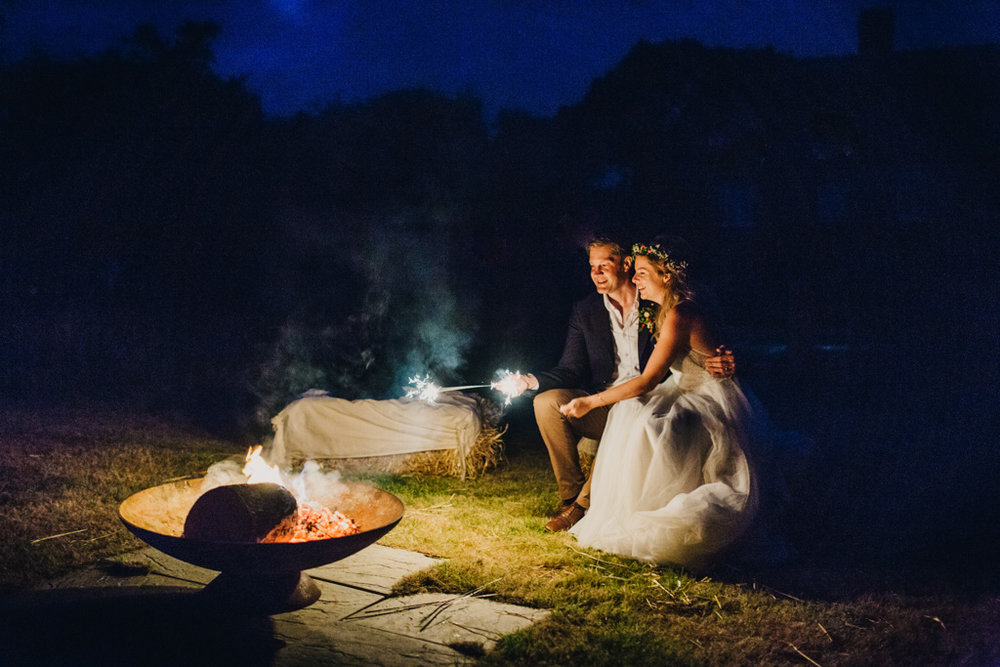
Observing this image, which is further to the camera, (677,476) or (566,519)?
(566,519)

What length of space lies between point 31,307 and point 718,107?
16.0m

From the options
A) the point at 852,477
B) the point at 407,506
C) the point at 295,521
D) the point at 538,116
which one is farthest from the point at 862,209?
the point at 295,521

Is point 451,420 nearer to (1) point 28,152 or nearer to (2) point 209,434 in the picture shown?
(2) point 209,434

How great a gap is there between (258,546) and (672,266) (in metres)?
3.00

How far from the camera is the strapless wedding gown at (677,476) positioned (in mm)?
3969

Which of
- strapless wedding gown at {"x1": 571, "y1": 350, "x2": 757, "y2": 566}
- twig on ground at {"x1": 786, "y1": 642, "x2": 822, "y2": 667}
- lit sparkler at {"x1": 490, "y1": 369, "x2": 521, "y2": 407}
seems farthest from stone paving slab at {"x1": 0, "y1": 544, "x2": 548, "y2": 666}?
lit sparkler at {"x1": 490, "y1": 369, "x2": 521, "y2": 407}

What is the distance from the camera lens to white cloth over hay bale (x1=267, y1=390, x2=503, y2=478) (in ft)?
21.4

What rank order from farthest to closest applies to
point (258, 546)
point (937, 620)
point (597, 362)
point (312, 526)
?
point (597, 362) < point (312, 526) < point (937, 620) < point (258, 546)

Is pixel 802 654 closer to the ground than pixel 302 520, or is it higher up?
closer to the ground

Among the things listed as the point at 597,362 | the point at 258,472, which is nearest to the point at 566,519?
the point at 597,362

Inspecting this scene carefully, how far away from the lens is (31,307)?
16.4m

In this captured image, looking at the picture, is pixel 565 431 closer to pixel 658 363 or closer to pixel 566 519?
pixel 566 519

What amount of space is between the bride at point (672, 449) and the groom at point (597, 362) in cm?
28

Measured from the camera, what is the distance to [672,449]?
13.6 ft
